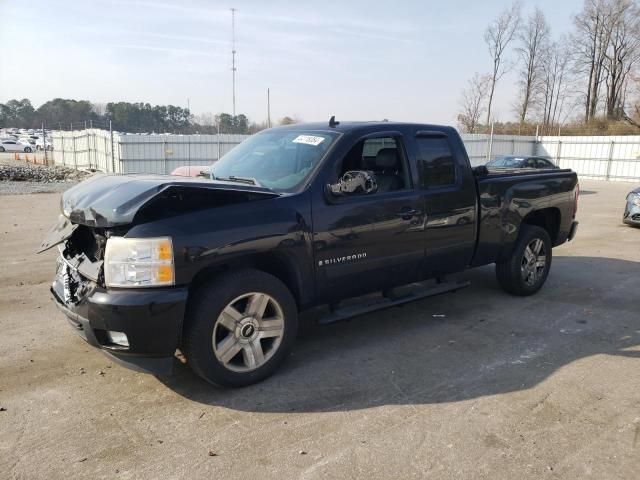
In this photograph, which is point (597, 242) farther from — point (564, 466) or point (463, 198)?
point (564, 466)

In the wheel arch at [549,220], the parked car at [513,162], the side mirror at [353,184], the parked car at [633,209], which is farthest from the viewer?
the parked car at [513,162]

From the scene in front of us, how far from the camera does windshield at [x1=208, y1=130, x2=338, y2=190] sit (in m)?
4.27

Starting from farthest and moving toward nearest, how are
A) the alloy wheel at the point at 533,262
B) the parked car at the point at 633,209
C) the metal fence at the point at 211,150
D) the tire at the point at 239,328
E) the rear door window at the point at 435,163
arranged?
the metal fence at the point at 211,150, the parked car at the point at 633,209, the alloy wheel at the point at 533,262, the rear door window at the point at 435,163, the tire at the point at 239,328

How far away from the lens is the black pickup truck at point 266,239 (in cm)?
329

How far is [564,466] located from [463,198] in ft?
9.32

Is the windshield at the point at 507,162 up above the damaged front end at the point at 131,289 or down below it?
above

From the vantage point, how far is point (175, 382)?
12.6 feet

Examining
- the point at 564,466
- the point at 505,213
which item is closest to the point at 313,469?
the point at 564,466

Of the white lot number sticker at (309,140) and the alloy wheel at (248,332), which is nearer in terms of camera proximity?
the alloy wheel at (248,332)

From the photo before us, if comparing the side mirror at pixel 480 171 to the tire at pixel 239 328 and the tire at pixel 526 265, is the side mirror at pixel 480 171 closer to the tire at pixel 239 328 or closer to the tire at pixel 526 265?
the tire at pixel 526 265

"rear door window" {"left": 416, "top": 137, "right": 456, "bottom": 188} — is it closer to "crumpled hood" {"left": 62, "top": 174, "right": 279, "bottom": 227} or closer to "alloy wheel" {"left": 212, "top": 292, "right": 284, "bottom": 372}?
"crumpled hood" {"left": 62, "top": 174, "right": 279, "bottom": 227}

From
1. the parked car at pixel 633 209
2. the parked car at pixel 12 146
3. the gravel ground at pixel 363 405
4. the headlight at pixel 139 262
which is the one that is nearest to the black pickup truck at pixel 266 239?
the headlight at pixel 139 262

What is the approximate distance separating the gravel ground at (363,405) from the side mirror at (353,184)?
1.40 metres

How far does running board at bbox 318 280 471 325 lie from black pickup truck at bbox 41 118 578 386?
0.07 ft
